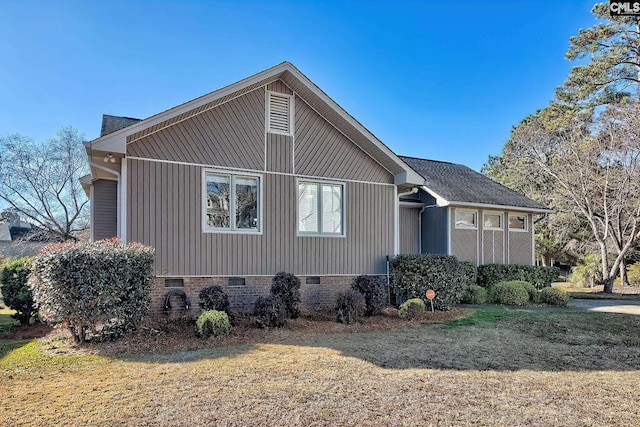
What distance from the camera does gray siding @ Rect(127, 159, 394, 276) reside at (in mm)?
8984

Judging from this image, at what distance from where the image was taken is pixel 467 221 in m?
16.2

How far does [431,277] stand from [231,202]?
211 inches

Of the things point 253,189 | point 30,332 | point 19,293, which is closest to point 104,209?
point 19,293

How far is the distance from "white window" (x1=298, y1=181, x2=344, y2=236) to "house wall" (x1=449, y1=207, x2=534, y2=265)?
19.6ft

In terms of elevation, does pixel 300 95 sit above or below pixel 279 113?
above

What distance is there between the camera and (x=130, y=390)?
4680 millimetres

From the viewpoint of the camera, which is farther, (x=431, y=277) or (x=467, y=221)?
(x=467, y=221)

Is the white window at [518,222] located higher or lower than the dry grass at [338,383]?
higher

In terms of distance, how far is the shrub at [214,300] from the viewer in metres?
8.78

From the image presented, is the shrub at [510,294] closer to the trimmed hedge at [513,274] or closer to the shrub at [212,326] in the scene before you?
the trimmed hedge at [513,274]

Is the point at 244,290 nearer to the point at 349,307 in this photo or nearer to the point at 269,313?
the point at 269,313

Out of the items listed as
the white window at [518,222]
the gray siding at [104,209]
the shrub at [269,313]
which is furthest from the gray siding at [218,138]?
the white window at [518,222]

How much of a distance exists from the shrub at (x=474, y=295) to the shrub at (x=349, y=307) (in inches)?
204

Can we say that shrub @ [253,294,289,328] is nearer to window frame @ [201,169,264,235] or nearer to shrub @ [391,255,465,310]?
window frame @ [201,169,264,235]
